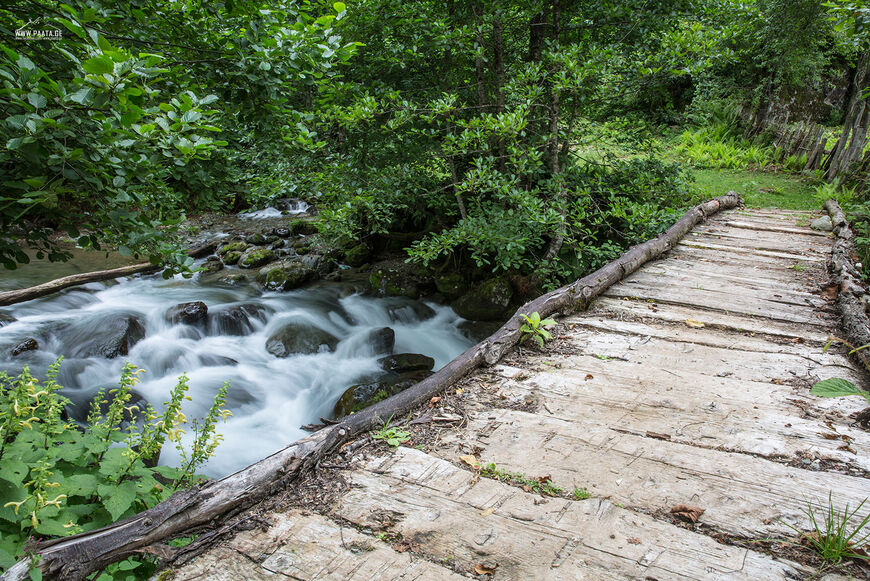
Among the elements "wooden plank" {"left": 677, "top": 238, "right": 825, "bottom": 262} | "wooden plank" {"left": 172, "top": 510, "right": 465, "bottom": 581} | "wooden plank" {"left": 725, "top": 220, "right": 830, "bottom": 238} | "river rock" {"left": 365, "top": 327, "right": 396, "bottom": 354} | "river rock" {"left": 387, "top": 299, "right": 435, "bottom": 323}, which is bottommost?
"river rock" {"left": 365, "top": 327, "right": 396, "bottom": 354}

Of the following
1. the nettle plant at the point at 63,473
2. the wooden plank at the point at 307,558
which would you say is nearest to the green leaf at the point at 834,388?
the wooden plank at the point at 307,558

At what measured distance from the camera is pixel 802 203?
1167cm

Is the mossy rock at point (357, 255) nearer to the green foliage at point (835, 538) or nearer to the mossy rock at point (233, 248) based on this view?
the mossy rock at point (233, 248)

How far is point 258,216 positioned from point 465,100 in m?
8.87

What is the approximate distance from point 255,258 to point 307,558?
9721 millimetres

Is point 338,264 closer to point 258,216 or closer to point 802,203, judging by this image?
point 258,216

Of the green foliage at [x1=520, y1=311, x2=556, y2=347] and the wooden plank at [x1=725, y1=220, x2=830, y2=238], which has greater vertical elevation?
the wooden plank at [x1=725, y1=220, x2=830, y2=238]

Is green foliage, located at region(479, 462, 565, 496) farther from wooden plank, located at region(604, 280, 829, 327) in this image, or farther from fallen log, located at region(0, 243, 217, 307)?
fallen log, located at region(0, 243, 217, 307)

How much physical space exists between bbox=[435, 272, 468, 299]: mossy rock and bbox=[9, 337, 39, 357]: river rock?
5.96 meters

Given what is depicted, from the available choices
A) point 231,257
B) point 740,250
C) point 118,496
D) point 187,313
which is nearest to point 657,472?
point 118,496

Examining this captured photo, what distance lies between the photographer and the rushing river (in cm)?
615

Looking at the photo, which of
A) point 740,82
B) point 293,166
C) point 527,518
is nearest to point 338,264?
→ point 293,166

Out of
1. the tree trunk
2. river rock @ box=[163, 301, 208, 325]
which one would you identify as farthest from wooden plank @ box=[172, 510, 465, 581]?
the tree trunk

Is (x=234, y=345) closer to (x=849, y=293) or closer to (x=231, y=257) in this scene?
(x=231, y=257)
